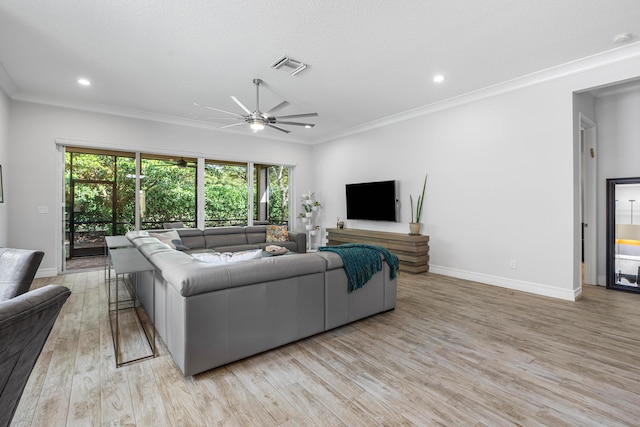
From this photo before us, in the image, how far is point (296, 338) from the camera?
8.37ft

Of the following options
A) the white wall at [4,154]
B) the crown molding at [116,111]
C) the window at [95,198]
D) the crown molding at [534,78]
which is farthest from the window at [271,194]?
the white wall at [4,154]

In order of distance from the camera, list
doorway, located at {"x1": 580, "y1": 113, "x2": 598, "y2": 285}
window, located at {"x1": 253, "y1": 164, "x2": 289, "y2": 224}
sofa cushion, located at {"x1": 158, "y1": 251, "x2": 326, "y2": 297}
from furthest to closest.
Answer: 1. window, located at {"x1": 253, "y1": 164, "x2": 289, "y2": 224}
2. doorway, located at {"x1": 580, "y1": 113, "x2": 598, "y2": 285}
3. sofa cushion, located at {"x1": 158, "y1": 251, "x2": 326, "y2": 297}

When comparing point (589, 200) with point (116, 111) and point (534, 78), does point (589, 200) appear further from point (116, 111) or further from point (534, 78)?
point (116, 111)

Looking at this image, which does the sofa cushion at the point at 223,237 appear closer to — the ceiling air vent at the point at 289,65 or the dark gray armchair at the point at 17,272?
the ceiling air vent at the point at 289,65

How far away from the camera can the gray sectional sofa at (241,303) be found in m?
2.03

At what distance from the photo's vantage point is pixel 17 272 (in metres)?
1.47

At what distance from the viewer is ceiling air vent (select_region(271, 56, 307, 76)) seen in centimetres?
Result: 354

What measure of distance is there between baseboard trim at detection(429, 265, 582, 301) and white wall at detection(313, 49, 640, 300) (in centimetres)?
1

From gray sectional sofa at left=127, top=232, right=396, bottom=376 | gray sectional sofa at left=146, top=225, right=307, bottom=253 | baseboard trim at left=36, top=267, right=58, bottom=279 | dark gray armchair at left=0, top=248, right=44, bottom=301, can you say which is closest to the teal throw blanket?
gray sectional sofa at left=127, top=232, right=396, bottom=376

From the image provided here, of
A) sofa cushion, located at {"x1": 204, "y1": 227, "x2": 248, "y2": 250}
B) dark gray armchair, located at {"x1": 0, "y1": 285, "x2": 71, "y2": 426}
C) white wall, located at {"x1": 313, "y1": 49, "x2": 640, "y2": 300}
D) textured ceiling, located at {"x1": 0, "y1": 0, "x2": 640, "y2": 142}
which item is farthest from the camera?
sofa cushion, located at {"x1": 204, "y1": 227, "x2": 248, "y2": 250}

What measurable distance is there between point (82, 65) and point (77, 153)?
7.04 ft

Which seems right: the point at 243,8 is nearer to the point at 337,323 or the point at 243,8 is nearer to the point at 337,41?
the point at 337,41

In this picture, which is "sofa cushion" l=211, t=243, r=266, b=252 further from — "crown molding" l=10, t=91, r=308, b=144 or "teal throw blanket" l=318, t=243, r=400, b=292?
"teal throw blanket" l=318, t=243, r=400, b=292

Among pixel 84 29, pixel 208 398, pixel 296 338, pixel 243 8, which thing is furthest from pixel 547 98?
pixel 84 29
